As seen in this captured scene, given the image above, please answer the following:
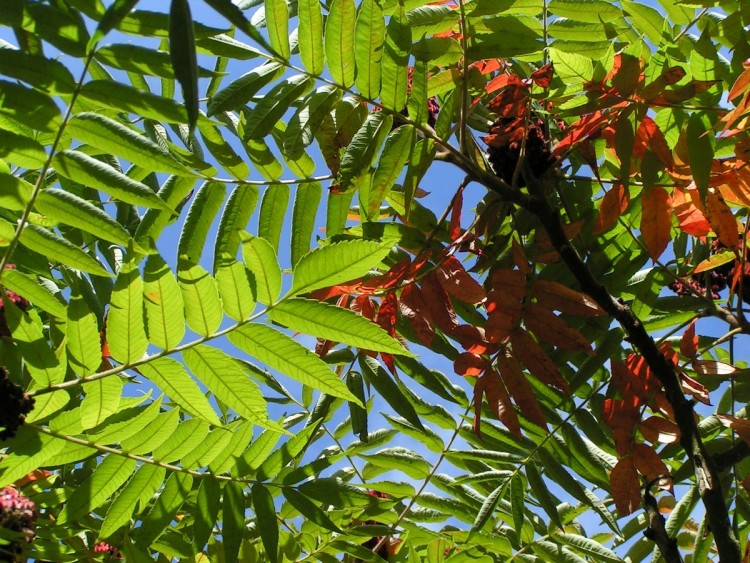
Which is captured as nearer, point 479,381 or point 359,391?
point 479,381

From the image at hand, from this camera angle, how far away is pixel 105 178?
1.52m

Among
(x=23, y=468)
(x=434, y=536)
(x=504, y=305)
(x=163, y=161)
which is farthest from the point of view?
(x=434, y=536)

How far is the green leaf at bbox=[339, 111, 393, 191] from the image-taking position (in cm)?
182

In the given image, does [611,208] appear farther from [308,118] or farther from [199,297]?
[199,297]

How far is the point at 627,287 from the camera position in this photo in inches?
88.1

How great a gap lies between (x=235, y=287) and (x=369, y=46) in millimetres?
616

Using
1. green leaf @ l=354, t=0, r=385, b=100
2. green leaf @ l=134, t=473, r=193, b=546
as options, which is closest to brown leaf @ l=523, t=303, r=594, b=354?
green leaf @ l=354, t=0, r=385, b=100

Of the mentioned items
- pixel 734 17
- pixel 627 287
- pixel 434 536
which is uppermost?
pixel 734 17

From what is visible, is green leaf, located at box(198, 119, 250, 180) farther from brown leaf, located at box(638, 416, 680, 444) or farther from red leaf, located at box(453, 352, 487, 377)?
brown leaf, located at box(638, 416, 680, 444)

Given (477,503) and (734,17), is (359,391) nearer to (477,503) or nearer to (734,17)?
(477,503)

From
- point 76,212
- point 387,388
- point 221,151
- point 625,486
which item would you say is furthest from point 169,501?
point 625,486

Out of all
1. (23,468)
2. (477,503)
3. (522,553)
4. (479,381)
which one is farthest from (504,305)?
(23,468)

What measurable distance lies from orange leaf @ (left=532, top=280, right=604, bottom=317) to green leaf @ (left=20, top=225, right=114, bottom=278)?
99cm

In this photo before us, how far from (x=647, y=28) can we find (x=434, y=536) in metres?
1.53
